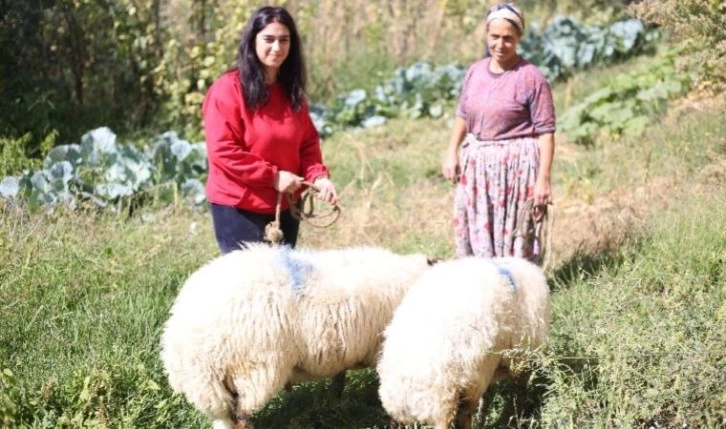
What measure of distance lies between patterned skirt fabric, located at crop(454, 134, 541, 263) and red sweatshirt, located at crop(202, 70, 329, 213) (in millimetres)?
Result: 1078

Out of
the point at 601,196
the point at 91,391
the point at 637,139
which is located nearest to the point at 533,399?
the point at 91,391

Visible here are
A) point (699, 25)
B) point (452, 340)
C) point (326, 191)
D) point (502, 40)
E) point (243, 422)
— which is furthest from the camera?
point (699, 25)

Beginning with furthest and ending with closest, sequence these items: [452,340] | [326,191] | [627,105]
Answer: [627,105]
[326,191]
[452,340]

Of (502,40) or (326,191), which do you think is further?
(502,40)

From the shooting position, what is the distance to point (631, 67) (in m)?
11.4

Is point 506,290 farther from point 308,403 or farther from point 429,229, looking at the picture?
point 429,229

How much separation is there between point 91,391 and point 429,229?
3331mm

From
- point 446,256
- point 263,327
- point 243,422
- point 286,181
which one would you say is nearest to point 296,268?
point 263,327

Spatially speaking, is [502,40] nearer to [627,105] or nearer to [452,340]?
[452,340]

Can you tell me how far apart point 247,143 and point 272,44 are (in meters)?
0.51

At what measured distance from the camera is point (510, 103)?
4.82m

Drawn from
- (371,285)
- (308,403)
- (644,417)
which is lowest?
(308,403)

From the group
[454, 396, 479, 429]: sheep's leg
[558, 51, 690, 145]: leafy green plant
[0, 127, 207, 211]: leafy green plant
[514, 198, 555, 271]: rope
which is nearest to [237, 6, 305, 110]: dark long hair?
[514, 198, 555, 271]: rope

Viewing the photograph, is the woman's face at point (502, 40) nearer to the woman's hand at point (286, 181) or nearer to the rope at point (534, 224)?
the rope at point (534, 224)
